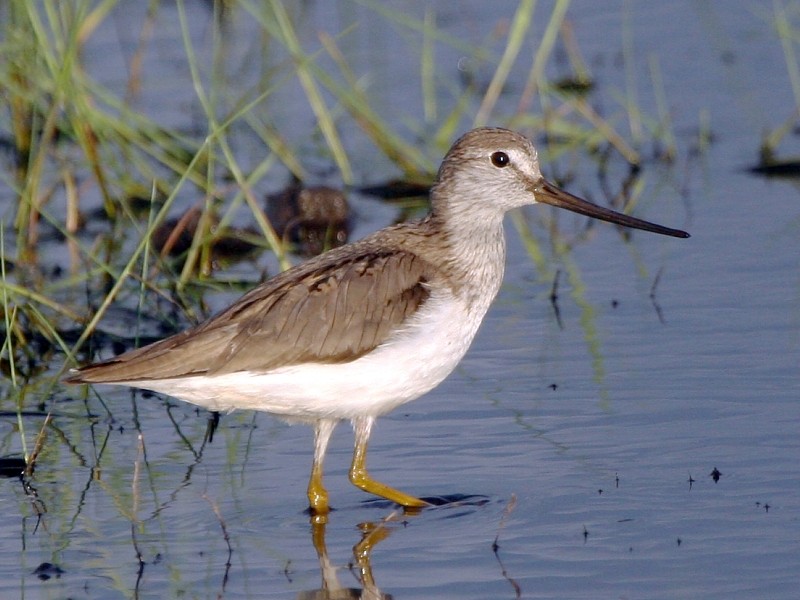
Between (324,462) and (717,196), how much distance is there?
479cm

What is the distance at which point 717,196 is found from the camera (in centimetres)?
1126

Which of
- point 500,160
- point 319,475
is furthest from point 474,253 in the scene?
point 319,475

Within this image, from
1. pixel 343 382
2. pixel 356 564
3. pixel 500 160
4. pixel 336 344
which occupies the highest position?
pixel 500 160

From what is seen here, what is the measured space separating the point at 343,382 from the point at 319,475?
512 millimetres

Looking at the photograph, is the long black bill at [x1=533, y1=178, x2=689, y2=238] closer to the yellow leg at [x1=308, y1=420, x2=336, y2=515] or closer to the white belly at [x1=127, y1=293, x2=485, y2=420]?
the white belly at [x1=127, y1=293, x2=485, y2=420]

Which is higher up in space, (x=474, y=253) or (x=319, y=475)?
(x=474, y=253)

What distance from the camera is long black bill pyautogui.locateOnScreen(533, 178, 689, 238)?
781cm

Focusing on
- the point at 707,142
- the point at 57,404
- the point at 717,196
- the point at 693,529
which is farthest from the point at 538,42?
the point at 693,529

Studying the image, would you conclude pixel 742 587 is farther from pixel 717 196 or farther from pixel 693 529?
pixel 717 196

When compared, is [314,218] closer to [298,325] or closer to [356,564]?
[298,325]

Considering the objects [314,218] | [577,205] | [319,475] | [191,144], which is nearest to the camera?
[319,475]

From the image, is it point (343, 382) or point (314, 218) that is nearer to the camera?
point (343, 382)

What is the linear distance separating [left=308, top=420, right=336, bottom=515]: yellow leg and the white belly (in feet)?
0.78

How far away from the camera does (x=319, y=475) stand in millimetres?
7086
